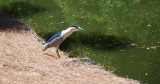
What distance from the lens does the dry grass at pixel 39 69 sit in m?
5.39

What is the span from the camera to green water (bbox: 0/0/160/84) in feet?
26.4

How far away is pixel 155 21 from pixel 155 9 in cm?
167

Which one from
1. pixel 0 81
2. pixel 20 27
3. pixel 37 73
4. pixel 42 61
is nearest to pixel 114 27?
pixel 20 27

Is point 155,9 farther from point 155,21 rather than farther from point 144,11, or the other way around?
point 155,21

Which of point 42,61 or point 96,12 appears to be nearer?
point 42,61

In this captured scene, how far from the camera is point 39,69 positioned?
5.91 metres

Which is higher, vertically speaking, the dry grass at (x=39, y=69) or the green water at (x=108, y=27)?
the dry grass at (x=39, y=69)

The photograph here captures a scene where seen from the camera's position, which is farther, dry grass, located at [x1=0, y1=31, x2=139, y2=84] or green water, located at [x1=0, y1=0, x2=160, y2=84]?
green water, located at [x1=0, y1=0, x2=160, y2=84]

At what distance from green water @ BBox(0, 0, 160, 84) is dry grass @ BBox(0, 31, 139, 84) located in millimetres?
1211

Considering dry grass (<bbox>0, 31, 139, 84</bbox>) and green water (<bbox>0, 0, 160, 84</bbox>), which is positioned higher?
dry grass (<bbox>0, 31, 139, 84</bbox>)

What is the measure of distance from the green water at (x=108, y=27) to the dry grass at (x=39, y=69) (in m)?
1.21

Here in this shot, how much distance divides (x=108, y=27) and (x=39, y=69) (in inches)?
209

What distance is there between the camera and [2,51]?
22.1ft

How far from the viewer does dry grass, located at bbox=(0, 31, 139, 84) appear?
5.39 meters
